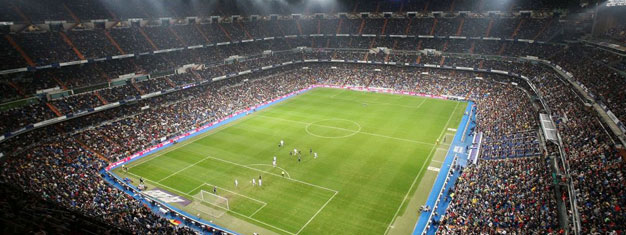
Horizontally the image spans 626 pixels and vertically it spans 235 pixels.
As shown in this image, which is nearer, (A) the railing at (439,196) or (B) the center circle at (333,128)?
(A) the railing at (439,196)

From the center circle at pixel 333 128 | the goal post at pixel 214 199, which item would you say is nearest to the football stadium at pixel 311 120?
the goal post at pixel 214 199

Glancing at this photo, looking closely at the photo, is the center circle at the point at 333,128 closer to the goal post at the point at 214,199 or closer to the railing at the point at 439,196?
the railing at the point at 439,196

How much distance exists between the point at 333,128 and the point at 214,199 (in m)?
19.1

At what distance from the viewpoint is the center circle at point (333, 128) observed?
4088cm

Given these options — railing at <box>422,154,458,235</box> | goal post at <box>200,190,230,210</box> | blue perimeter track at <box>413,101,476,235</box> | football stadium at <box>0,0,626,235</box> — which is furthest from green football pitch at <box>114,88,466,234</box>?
railing at <box>422,154,458,235</box>

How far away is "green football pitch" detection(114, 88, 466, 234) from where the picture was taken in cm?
2498

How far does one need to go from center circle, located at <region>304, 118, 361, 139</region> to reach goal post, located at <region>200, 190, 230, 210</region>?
50.7ft

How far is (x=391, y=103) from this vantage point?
53.5 meters

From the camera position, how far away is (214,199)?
27.5 m

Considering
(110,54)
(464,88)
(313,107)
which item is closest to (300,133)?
(313,107)

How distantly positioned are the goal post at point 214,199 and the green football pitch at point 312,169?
0.08m

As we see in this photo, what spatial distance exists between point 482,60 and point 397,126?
85.0 ft

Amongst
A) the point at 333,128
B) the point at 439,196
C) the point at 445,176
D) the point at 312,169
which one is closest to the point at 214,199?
the point at 312,169

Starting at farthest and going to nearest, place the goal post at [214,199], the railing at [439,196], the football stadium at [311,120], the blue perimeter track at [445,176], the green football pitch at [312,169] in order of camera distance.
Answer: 1. the goal post at [214,199]
2. the green football pitch at [312,169]
3. the blue perimeter track at [445,176]
4. the railing at [439,196]
5. the football stadium at [311,120]
